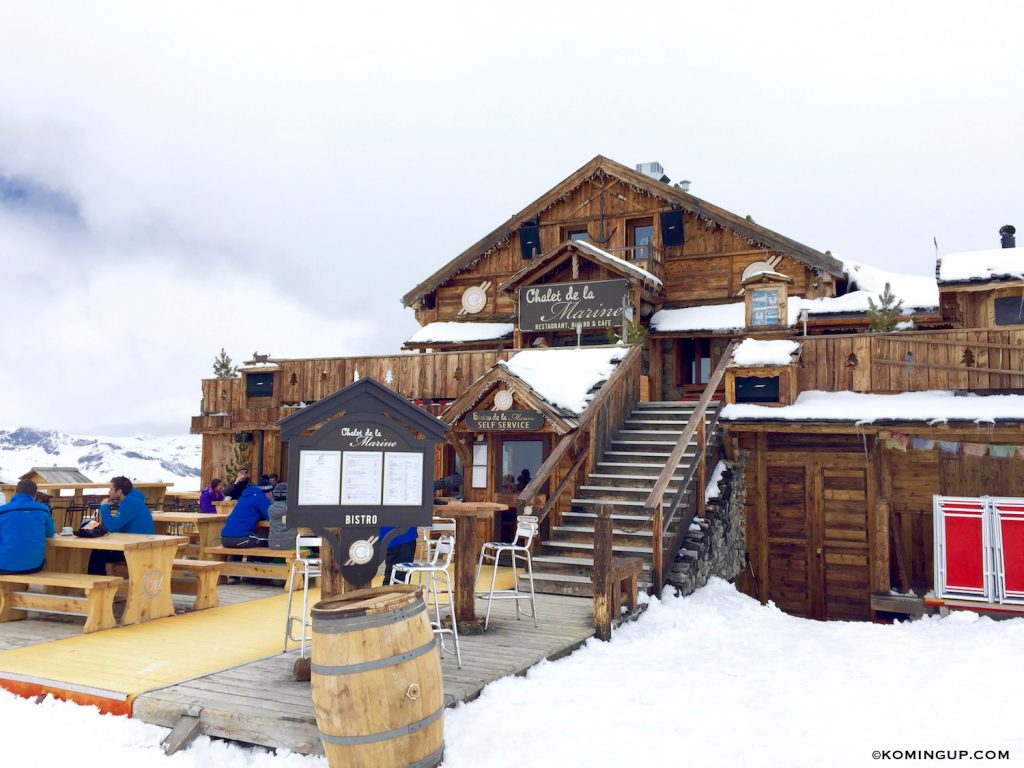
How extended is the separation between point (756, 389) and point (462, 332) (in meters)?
9.25

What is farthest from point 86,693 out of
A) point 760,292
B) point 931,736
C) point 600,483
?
point 760,292

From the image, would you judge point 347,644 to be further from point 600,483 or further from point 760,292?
point 760,292

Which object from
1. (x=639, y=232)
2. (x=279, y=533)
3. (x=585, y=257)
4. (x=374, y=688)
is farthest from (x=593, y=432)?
(x=639, y=232)

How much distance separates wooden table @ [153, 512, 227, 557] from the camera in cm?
1068

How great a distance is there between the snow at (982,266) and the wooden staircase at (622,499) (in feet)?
18.9

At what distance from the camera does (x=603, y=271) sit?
61.0 ft

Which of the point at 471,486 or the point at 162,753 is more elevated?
the point at 471,486

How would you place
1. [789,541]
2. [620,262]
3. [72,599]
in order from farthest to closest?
[620,262]
[789,541]
[72,599]

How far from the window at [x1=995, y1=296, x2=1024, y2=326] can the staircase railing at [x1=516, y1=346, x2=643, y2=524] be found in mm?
7230

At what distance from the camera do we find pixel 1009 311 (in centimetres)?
1513

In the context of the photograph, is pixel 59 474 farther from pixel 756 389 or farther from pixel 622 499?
pixel 756 389

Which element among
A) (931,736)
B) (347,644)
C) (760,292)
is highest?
(760,292)

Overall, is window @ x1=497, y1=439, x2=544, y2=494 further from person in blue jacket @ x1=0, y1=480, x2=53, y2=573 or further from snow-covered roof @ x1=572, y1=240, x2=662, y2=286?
person in blue jacket @ x1=0, y1=480, x2=53, y2=573

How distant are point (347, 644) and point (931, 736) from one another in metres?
4.13
